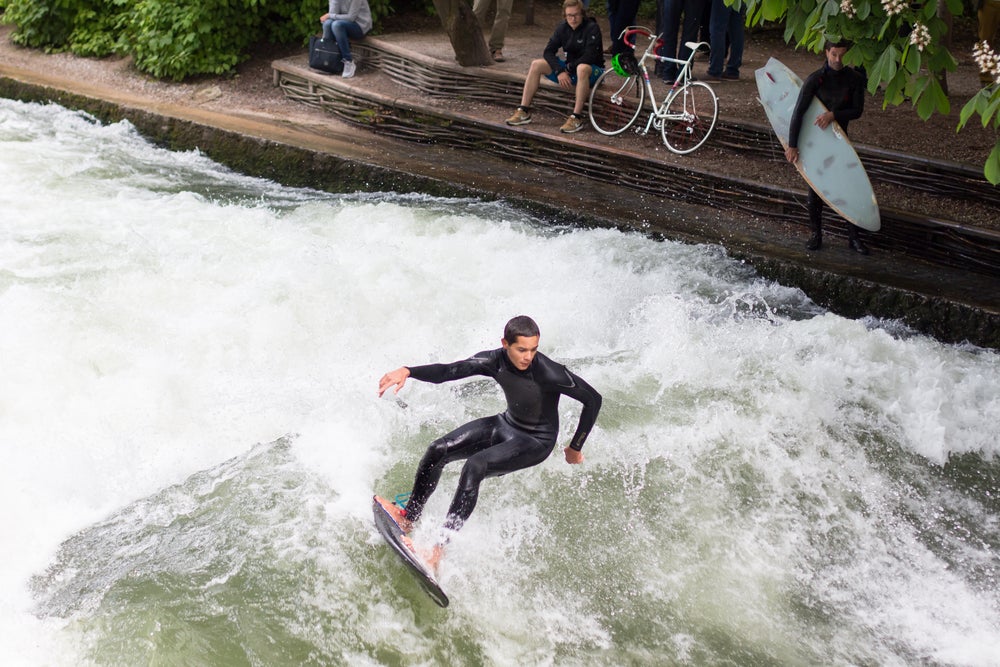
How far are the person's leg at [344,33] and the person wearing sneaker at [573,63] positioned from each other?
2712 mm

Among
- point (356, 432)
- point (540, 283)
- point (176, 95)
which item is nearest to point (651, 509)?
point (356, 432)

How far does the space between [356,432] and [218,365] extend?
3.88 ft

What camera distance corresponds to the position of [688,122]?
27.3 feet

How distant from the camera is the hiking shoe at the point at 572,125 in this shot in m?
8.77

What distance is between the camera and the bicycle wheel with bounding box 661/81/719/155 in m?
8.27

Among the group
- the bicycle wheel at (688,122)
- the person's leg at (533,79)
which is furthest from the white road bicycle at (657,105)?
the person's leg at (533,79)

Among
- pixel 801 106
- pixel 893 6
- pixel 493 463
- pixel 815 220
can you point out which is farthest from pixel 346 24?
pixel 493 463

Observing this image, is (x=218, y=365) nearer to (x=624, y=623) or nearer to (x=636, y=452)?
(x=636, y=452)

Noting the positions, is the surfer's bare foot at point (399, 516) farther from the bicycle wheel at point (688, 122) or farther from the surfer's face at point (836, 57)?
the bicycle wheel at point (688, 122)

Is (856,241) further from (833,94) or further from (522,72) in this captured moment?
(522,72)

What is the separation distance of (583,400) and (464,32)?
270 inches

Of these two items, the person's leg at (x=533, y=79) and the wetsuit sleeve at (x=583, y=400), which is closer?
the wetsuit sleeve at (x=583, y=400)

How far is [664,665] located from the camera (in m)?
3.67

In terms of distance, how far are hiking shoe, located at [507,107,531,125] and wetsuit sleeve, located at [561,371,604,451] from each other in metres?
5.46
